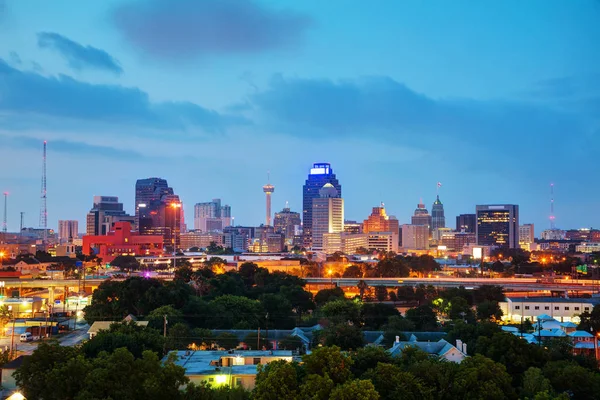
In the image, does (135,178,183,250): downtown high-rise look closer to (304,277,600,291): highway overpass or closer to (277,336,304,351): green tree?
(304,277,600,291): highway overpass

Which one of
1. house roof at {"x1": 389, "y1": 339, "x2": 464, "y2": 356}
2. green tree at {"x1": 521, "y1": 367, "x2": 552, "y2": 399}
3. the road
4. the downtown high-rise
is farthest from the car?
the downtown high-rise

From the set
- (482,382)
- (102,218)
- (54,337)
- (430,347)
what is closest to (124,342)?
(54,337)

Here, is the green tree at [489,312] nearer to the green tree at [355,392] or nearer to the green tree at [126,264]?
the green tree at [355,392]

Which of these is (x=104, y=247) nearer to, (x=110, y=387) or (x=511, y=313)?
(x=511, y=313)

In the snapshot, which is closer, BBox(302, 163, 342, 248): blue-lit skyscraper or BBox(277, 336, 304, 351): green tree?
BBox(277, 336, 304, 351): green tree

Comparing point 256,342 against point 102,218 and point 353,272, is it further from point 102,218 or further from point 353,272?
point 102,218

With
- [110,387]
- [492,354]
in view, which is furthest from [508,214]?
[110,387]

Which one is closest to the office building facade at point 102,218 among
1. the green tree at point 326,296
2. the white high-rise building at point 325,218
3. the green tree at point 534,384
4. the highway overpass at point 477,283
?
the white high-rise building at point 325,218
